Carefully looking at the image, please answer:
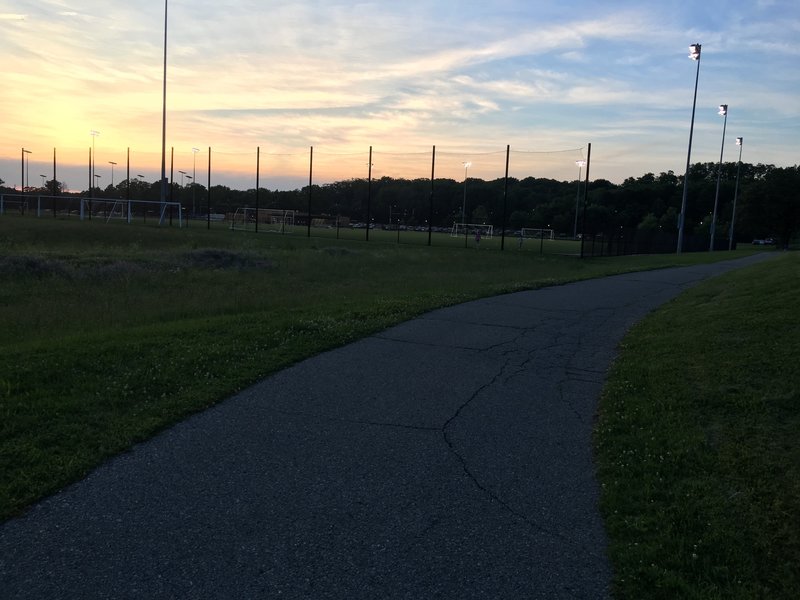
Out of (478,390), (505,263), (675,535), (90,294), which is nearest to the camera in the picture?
(675,535)

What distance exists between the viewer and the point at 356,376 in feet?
25.4

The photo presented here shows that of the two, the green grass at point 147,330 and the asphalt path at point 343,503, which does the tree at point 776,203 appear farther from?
the asphalt path at point 343,503

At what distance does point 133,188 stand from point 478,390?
12459 cm

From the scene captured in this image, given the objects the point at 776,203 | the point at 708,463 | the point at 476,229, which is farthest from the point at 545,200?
the point at 708,463

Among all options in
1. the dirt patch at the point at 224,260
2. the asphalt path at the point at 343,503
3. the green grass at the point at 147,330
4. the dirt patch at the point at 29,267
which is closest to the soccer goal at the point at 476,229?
the dirt patch at the point at 224,260

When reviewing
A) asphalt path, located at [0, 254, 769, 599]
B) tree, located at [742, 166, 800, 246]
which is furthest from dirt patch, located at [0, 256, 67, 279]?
tree, located at [742, 166, 800, 246]

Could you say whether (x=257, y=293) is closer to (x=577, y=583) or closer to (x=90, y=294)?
(x=90, y=294)

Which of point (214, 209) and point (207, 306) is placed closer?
point (207, 306)

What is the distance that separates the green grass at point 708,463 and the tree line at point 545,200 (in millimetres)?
80043

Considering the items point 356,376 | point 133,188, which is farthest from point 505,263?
point 133,188

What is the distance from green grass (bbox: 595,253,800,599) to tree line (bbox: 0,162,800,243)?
80.0 metres

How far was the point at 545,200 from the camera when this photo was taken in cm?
10431

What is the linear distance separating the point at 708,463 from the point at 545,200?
103m

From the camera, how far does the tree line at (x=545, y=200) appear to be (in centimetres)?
8312
